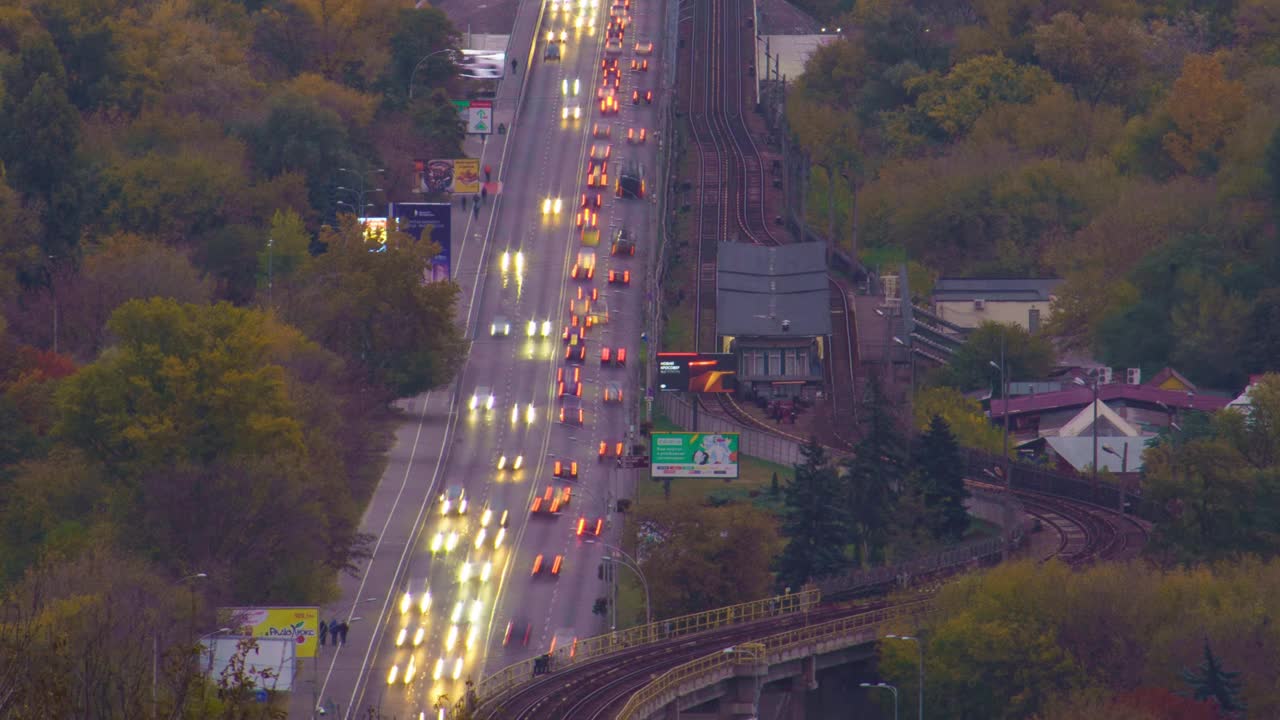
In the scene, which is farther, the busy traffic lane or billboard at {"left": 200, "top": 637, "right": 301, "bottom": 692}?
the busy traffic lane

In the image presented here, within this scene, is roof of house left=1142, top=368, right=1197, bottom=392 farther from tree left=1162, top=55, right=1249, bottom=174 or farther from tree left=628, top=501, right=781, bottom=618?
tree left=628, top=501, right=781, bottom=618

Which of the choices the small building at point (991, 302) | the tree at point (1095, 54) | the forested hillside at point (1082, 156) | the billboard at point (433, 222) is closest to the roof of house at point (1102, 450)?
the forested hillside at point (1082, 156)

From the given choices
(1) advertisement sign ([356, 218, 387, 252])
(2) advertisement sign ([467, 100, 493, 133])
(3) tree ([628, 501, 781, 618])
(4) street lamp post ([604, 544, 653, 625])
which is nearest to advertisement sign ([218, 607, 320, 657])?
(4) street lamp post ([604, 544, 653, 625])

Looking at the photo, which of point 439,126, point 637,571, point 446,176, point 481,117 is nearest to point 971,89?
point 481,117

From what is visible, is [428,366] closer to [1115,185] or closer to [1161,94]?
[1115,185]

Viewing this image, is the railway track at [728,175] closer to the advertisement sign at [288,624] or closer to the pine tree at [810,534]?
the pine tree at [810,534]

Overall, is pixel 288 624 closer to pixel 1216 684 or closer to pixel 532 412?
pixel 1216 684
